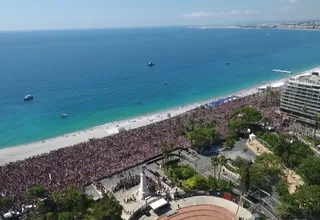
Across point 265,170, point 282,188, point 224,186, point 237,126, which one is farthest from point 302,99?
point 224,186

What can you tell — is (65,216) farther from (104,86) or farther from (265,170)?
(104,86)

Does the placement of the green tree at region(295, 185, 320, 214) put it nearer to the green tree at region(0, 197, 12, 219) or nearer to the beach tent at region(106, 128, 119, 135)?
the green tree at region(0, 197, 12, 219)

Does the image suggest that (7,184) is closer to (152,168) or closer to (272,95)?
(152,168)

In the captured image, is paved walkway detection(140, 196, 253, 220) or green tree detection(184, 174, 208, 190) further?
green tree detection(184, 174, 208, 190)

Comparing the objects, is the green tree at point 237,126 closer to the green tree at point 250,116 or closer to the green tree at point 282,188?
the green tree at point 250,116

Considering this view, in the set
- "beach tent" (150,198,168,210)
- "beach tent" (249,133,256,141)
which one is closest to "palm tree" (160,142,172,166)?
"beach tent" (150,198,168,210)

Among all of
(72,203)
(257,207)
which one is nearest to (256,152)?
(257,207)
